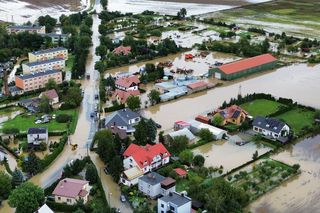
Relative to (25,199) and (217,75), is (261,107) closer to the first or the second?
(217,75)

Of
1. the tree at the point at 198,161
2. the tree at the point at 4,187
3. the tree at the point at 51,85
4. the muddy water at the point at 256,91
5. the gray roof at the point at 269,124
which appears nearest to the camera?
the tree at the point at 4,187

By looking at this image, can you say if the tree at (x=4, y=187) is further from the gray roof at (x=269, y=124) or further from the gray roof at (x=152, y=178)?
the gray roof at (x=269, y=124)

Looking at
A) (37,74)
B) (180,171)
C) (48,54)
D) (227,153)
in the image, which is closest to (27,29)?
(48,54)

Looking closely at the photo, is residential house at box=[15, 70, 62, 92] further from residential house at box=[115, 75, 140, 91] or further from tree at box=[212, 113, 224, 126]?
tree at box=[212, 113, 224, 126]

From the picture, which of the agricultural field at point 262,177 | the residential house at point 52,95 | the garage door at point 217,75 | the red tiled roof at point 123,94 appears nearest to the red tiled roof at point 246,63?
the garage door at point 217,75

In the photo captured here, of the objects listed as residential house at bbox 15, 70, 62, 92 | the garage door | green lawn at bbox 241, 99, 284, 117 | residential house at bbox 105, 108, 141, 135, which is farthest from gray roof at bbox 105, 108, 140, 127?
the garage door

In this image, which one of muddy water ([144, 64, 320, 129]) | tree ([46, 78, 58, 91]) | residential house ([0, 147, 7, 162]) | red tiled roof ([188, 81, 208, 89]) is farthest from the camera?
red tiled roof ([188, 81, 208, 89])

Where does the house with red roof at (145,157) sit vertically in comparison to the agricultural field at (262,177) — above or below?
above

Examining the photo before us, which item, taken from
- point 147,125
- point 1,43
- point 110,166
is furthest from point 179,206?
point 1,43
